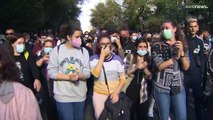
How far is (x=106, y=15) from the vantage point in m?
94.2

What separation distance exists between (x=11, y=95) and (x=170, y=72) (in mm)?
2896

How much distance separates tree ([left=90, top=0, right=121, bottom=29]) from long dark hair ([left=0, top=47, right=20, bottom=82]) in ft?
233

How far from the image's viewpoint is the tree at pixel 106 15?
84250 millimetres

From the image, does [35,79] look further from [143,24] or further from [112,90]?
[143,24]

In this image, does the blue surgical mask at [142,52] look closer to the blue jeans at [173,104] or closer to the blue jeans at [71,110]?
the blue jeans at [173,104]

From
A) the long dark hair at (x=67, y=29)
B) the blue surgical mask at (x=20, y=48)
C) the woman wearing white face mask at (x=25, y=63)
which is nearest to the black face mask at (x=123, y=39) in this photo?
the woman wearing white face mask at (x=25, y=63)

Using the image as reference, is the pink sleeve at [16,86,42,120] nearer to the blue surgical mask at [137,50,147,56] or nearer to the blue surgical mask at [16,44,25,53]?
the blue surgical mask at [16,44,25,53]

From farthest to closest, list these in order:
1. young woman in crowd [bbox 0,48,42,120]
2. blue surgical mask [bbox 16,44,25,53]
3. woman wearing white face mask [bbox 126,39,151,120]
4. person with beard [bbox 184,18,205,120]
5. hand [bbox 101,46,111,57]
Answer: person with beard [bbox 184,18,205,120] → woman wearing white face mask [bbox 126,39,151,120] → blue surgical mask [bbox 16,44,25,53] → hand [bbox 101,46,111,57] → young woman in crowd [bbox 0,48,42,120]

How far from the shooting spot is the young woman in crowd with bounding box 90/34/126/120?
6.39 meters

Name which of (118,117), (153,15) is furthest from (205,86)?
(153,15)

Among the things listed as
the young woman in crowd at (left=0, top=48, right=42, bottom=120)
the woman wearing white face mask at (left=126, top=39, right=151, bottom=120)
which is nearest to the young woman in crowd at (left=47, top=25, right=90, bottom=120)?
the woman wearing white face mask at (left=126, top=39, right=151, bottom=120)

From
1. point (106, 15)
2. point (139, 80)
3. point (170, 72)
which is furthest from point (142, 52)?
point (106, 15)

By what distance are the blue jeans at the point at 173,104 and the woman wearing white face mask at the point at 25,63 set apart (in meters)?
2.02

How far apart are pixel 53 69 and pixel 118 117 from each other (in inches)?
45.8
